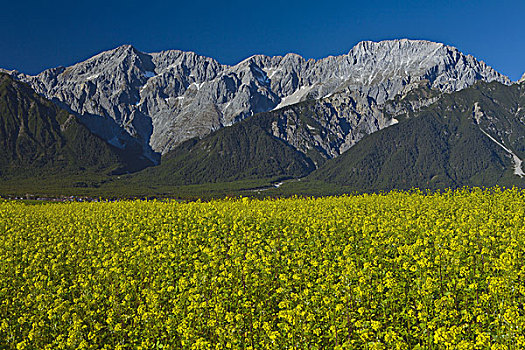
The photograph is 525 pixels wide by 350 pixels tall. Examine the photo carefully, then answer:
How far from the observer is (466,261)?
17781mm

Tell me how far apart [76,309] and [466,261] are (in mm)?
16683

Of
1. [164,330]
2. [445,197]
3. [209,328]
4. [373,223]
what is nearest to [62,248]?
[164,330]

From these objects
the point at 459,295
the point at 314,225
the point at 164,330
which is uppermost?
the point at 314,225

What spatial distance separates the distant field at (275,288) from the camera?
12.4 meters

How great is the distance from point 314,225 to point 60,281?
14275 millimetres

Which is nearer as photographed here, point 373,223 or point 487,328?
point 487,328

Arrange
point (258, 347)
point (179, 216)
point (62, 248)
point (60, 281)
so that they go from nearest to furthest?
point (258, 347), point (60, 281), point (62, 248), point (179, 216)

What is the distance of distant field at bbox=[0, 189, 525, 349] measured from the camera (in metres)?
12.4

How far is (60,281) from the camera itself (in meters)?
19.5

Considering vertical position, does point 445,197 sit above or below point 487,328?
above

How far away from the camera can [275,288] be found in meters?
17.0

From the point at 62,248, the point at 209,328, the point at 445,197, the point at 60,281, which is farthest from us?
the point at 445,197

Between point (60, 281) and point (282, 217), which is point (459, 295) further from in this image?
point (60, 281)

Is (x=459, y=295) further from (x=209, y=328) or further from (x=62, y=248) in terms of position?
(x=62, y=248)
